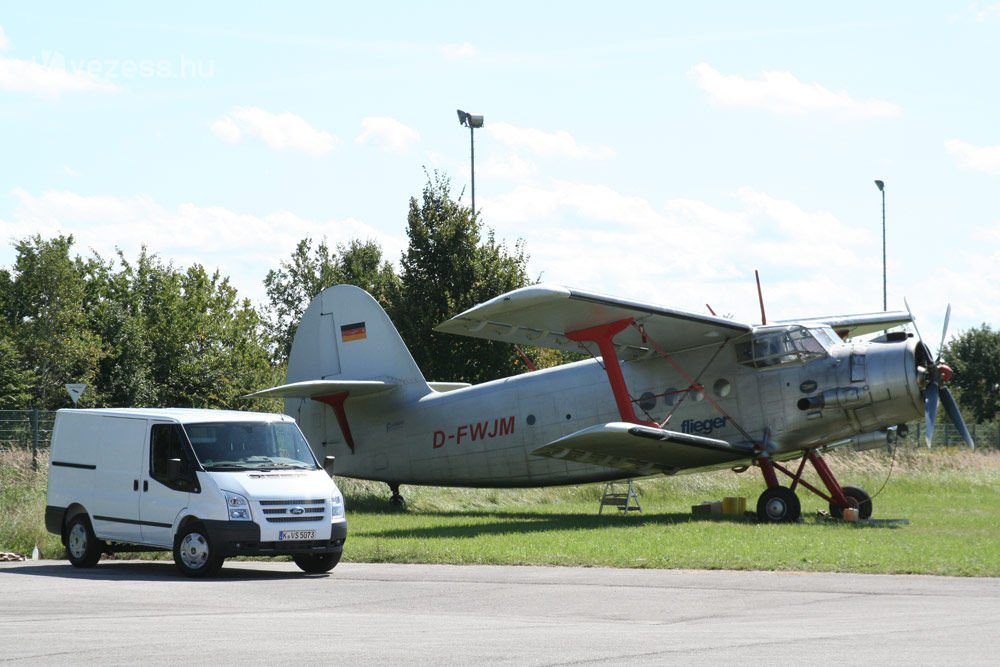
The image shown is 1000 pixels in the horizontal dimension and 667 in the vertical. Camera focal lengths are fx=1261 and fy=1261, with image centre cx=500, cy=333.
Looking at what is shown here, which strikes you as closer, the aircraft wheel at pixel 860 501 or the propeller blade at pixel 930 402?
the propeller blade at pixel 930 402

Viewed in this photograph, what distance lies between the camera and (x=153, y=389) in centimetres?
6325

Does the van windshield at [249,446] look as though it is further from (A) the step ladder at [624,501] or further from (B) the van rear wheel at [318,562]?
(A) the step ladder at [624,501]

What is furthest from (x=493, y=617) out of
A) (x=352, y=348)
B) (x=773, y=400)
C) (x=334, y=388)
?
(x=352, y=348)

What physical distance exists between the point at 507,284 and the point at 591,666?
30053mm

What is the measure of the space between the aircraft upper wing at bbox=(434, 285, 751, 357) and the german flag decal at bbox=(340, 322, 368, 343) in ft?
Result: 15.0

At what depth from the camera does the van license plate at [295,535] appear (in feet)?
48.7

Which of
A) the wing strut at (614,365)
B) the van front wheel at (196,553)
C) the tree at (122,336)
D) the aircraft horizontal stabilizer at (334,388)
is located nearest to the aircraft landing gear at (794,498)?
the wing strut at (614,365)

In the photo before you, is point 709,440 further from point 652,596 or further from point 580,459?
point 652,596

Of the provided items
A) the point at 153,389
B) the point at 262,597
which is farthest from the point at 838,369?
the point at 153,389

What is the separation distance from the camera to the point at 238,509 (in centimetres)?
1481

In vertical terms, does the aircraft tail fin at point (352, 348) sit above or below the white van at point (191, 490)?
above

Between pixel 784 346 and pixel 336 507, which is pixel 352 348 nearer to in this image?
pixel 784 346

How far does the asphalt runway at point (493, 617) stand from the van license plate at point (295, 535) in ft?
1.57

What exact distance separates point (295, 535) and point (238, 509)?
0.73m
